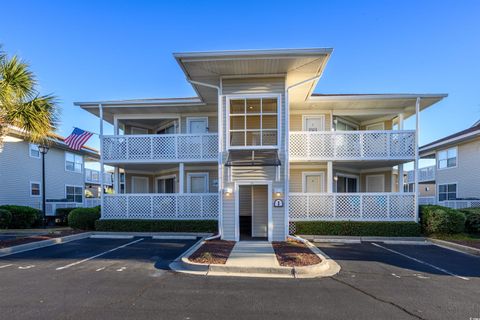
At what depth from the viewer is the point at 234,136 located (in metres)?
12.3

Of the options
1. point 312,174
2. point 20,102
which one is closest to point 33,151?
point 20,102

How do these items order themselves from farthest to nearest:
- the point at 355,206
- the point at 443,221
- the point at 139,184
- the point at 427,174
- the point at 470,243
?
the point at 427,174 → the point at 139,184 → the point at 355,206 → the point at 443,221 → the point at 470,243

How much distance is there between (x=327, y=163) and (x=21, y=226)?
18.0 meters

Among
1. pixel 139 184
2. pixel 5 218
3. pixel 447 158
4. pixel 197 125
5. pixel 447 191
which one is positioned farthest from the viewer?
pixel 447 158

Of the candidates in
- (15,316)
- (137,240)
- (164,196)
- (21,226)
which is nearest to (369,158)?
(164,196)

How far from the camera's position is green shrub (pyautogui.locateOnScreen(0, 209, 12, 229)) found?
1517cm

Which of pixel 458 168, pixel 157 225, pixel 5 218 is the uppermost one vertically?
pixel 458 168

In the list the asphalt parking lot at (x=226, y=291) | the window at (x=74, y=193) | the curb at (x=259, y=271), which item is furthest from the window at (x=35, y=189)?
the curb at (x=259, y=271)

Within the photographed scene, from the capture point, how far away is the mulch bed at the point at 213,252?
7414mm

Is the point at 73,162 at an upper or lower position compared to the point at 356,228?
upper

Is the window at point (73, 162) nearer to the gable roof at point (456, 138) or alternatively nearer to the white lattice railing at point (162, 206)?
the white lattice railing at point (162, 206)

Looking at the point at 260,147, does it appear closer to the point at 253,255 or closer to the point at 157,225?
the point at 253,255

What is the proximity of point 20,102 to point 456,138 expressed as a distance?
2453 centimetres

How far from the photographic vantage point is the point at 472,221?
12711 mm
